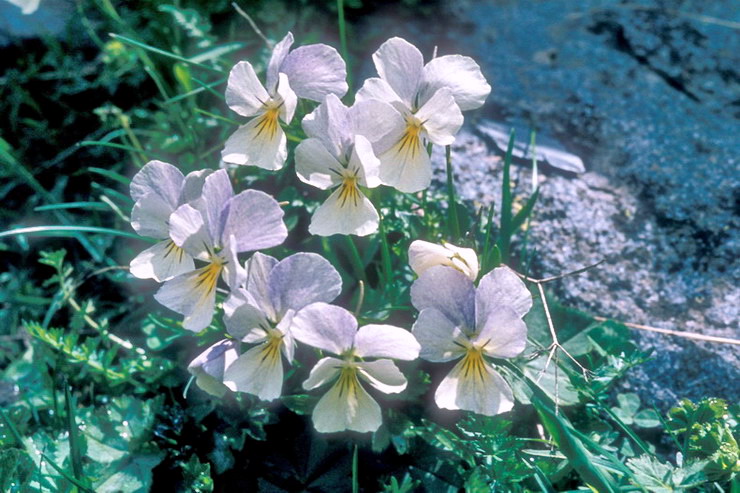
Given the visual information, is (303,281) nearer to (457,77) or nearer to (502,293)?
(502,293)

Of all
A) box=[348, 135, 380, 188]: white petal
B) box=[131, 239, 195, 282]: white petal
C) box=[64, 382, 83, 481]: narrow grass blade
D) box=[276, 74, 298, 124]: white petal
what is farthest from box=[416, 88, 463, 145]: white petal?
box=[64, 382, 83, 481]: narrow grass blade

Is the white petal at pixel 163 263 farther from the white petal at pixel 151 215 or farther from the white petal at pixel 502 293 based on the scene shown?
the white petal at pixel 502 293

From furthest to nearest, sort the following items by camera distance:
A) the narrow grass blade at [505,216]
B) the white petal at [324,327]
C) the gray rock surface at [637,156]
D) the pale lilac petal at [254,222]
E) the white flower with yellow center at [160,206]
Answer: the gray rock surface at [637,156] → the narrow grass blade at [505,216] → the white flower with yellow center at [160,206] → the pale lilac petal at [254,222] → the white petal at [324,327]

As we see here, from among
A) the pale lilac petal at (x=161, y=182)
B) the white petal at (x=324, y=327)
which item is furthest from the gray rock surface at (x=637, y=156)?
the pale lilac petal at (x=161, y=182)

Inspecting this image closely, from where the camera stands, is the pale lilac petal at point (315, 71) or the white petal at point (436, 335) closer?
the white petal at point (436, 335)

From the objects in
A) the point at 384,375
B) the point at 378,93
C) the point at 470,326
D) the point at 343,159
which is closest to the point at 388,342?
the point at 384,375

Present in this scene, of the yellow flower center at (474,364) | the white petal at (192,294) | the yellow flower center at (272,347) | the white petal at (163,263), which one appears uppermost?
the white petal at (163,263)

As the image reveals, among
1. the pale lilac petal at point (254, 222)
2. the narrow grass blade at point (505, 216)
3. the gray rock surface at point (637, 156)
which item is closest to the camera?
the pale lilac petal at point (254, 222)

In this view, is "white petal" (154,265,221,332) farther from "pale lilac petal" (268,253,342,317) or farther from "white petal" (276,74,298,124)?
"white petal" (276,74,298,124)
